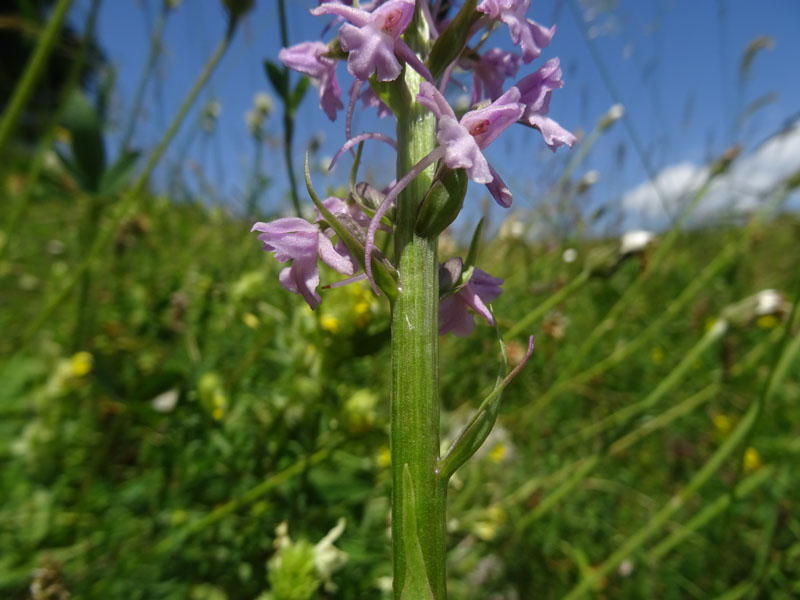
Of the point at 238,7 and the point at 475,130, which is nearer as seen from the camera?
the point at 475,130

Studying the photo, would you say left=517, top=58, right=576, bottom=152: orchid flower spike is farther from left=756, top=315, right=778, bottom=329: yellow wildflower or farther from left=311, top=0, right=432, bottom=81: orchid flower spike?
left=756, top=315, right=778, bottom=329: yellow wildflower

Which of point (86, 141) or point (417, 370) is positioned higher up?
point (86, 141)

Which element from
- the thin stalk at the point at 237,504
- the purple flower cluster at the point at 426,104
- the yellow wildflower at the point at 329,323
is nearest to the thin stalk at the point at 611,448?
the thin stalk at the point at 237,504

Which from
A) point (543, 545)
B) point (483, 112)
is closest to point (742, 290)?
point (543, 545)

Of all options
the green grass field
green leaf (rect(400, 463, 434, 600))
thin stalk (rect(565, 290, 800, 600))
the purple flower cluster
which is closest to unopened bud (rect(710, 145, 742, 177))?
the green grass field

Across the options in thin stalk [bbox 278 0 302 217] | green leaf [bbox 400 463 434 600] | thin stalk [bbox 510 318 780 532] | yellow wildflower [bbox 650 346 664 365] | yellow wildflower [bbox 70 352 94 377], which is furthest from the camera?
yellow wildflower [bbox 650 346 664 365]

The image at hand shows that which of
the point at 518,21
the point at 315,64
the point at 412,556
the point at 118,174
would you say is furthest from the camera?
the point at 118,174

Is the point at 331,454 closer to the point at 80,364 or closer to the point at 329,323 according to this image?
the point at 329,323

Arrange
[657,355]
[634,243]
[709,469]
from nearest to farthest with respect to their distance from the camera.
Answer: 1. [709,469]
2. [634,243]
3. [657,355]

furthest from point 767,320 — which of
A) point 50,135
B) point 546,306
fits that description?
point 50,135
